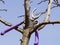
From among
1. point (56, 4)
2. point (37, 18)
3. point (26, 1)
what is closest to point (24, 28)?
point (37, 18)

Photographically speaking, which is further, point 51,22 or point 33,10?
point 33,10

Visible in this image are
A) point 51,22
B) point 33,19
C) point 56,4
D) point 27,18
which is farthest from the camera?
point 56,4

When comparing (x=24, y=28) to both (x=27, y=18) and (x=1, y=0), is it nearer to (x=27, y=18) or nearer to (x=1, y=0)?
(x=27, y=18)

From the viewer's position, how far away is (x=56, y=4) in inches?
116

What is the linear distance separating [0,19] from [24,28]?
35cm

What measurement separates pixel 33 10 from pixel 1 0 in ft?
3.57

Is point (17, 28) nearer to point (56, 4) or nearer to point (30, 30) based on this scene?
point (30, 30)

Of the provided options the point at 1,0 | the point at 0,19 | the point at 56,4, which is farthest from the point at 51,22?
the point at 1,0

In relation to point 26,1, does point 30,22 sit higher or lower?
lower

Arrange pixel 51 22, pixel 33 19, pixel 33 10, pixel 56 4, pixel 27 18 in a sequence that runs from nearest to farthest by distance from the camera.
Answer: pixel 51 22 → pixel 27 18 → pixel 33 19 → pixel 33 10 → pixel 56 4

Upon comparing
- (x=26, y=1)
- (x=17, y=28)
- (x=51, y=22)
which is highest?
(x=26, y=1)

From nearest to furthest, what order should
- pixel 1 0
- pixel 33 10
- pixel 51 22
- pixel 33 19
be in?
pixel 51 22 → pixel 33 19 → pixel 33 10 → pixel 1 0

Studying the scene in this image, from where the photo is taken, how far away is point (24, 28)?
2326mm

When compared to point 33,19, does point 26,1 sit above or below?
above
